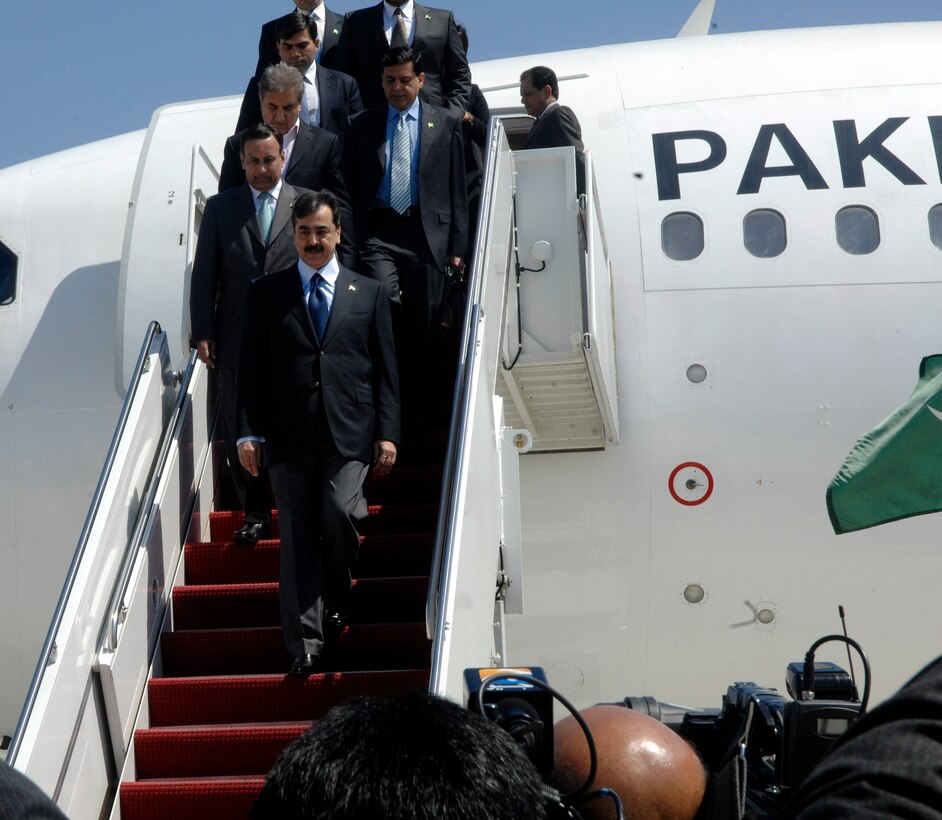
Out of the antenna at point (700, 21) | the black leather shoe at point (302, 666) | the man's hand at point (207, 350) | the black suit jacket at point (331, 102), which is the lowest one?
the black leather shoe at point (302, 666)

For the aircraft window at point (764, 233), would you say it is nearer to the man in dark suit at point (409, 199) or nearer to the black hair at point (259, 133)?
the man in dark suit at point (409, 199)

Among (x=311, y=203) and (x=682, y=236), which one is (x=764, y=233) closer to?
(x=682, y=236)

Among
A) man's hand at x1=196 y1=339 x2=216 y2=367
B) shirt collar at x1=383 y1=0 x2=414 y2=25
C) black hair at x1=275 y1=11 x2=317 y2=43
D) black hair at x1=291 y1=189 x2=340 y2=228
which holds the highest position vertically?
shirt collar at x1=383 y1=0 x2=414 y2=25

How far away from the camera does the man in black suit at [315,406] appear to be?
5.05 metres

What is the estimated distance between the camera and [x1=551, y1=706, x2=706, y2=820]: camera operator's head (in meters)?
3.80

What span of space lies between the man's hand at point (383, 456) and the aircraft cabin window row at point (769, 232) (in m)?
3.07

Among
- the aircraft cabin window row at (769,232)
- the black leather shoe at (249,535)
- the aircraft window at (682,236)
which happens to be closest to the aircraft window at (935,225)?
the aircraft cabin window row at (769,232)

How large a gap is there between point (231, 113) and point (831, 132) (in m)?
3.91

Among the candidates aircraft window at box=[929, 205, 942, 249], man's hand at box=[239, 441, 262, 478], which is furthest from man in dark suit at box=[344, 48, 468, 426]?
aircraft window at box=[929, 205, 942, 249]

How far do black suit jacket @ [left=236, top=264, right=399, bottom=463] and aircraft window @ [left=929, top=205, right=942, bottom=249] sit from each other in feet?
12.9

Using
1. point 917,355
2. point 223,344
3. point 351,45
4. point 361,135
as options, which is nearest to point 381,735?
point 223,344

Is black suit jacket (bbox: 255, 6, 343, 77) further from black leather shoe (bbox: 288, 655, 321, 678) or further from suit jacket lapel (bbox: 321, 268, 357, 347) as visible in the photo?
black leather shoe (bbox: 288, 655, 321, 678)

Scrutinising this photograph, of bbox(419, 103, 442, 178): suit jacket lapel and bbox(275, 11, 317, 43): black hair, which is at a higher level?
bbox(275, 11, 317, 43): black hair

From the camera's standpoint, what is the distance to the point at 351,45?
7.12 m
